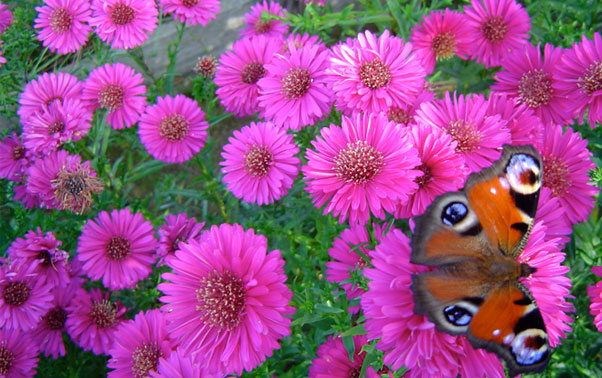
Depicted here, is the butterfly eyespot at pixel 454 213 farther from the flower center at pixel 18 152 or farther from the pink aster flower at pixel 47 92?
the flower center at pixel 18 152

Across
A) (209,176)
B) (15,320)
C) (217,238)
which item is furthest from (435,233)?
(15,320)

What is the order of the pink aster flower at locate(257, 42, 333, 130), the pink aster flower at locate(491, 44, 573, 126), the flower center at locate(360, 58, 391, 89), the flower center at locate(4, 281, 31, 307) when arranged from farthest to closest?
the flower center at locate(4, 281, 31, 307)
the pink aster flower at locate(491, 44, 573, 126)
the pink aster flower at locate(257, 42, 333, 130)
the flower center at locate(360, 58, 391, 89)

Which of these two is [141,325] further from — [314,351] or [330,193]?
[330,193]

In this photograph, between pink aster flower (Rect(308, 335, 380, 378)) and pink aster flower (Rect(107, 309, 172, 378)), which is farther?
pink aster flower (Rect(107, 309, 172, 378))

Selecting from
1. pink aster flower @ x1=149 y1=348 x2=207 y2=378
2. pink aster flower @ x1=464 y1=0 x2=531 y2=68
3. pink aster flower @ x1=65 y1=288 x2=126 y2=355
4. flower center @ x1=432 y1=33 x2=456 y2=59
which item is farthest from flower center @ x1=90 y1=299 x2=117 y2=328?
pink aster flower @ x1=464 y1=0 x2=531 y2=68

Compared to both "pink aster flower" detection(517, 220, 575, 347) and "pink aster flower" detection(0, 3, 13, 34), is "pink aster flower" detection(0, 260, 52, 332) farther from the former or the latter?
"pink aster flower" detection(517, 220, 575, 347)

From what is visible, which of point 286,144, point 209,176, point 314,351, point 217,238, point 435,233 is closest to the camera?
point 435,233
